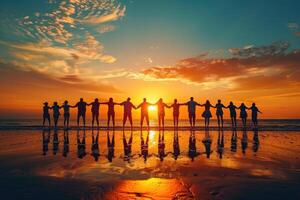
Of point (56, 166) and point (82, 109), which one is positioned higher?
point (82, 109)

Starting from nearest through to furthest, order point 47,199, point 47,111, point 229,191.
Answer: point 47,199 < point 229,191 < point 47,111

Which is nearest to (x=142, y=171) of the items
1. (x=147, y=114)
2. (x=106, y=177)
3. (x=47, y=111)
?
(x=106, y=177)

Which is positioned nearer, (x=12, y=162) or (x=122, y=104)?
(x=12, y=162)

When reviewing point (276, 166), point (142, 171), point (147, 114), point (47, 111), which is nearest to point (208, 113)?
point (147, 114)

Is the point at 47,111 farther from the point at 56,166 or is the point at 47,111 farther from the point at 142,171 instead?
the point at 142,171

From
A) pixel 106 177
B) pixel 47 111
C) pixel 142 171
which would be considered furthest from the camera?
pixel 47 111

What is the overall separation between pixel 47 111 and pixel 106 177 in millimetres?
22269

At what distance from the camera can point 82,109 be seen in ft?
82.6

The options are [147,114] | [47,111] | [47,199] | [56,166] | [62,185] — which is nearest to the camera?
[47,199]

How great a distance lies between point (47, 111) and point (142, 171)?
2201 centimetres

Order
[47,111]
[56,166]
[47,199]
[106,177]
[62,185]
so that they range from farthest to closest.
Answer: [47,111] < [56,166] < [106,177] < [62,185] < [47,199]

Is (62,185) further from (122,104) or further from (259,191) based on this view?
(122,104)

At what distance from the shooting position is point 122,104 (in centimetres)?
2492

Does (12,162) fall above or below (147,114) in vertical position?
below
